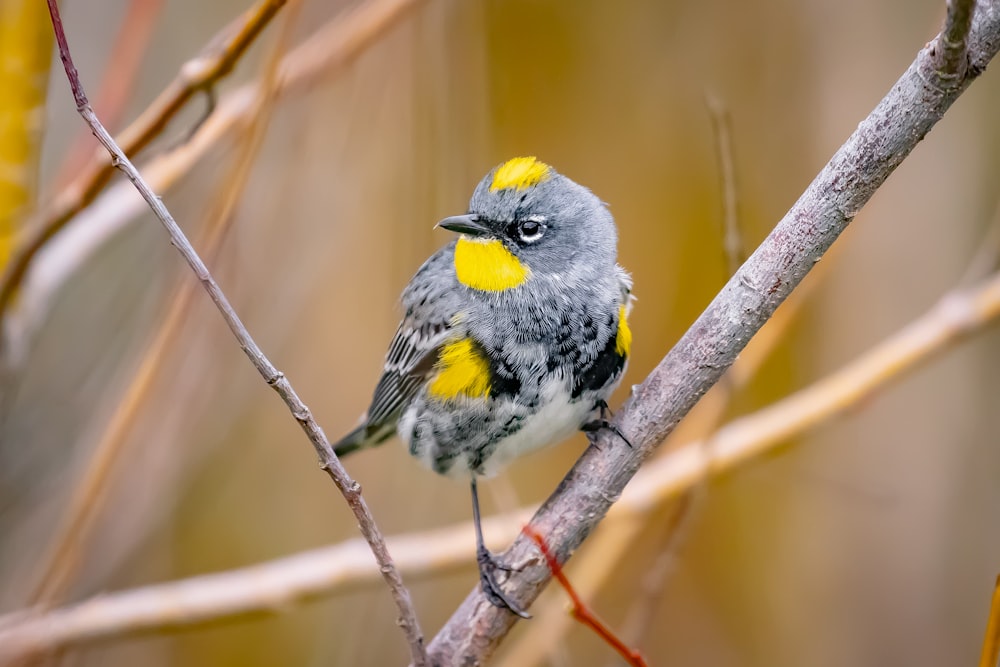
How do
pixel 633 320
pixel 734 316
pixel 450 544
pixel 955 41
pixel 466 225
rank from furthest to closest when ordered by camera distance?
pixel 633 320 → pixel 450 544 → pixel 466 225 → pixel 734 316 → pixel 955 41

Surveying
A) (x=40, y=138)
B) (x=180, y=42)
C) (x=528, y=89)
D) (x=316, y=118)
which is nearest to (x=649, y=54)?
(x=528, y=89)

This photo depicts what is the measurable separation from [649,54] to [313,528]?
111 inches

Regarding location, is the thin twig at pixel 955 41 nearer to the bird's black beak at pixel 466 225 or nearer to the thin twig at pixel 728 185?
the thin twig at pixel 728 185

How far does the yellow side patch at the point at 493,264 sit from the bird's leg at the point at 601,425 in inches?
15.3

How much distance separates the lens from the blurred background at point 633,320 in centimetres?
329

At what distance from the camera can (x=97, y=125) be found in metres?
1.56

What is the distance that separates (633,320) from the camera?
174 inches

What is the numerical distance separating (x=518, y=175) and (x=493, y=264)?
242 mm

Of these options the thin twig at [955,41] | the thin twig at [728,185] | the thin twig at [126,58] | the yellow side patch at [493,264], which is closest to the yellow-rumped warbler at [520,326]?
the yellow side patch at [493,264]

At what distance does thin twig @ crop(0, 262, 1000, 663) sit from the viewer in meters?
2.77

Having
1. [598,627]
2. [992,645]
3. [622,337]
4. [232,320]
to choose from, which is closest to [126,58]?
[232,320]

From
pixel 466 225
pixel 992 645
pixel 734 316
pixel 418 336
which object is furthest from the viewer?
pixel 418 336

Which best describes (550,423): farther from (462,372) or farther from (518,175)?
(518,175)

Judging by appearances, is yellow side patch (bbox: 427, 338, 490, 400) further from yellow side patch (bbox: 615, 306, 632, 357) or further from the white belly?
yellow side patch (bbox: 615, 306, 632, 357)
